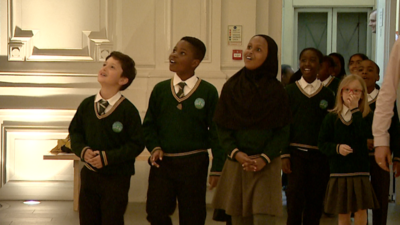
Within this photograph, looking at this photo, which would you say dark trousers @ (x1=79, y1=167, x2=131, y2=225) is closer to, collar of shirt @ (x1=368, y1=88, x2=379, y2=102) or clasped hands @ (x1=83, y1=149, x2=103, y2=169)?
clasped hands @ (x1=83, y1=149, x2=103, y2=169)

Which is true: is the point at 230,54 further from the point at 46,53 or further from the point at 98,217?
the point at 98,217

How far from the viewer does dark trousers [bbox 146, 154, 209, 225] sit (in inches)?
134

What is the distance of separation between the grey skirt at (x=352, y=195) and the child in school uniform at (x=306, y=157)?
0.70ft

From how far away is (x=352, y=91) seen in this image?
401 cm

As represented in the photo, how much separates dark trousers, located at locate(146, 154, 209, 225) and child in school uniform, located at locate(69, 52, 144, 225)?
204mm

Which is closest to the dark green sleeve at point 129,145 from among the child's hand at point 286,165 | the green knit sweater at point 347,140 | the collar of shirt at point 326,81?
the child's hand at point 286,165

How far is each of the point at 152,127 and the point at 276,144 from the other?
791 millimetres

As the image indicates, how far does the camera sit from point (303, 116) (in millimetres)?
4141

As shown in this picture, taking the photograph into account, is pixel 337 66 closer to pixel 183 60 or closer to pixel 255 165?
pixel 183 60

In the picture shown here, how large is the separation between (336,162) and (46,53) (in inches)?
135

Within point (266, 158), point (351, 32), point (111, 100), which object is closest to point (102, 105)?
point (111, 100)

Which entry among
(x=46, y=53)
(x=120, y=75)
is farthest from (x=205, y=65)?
(x=120, y=75)

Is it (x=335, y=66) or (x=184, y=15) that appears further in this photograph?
(x=184, y=15)

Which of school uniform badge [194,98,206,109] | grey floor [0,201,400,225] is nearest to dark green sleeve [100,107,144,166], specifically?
school uniform badge [194,98,206,109]
